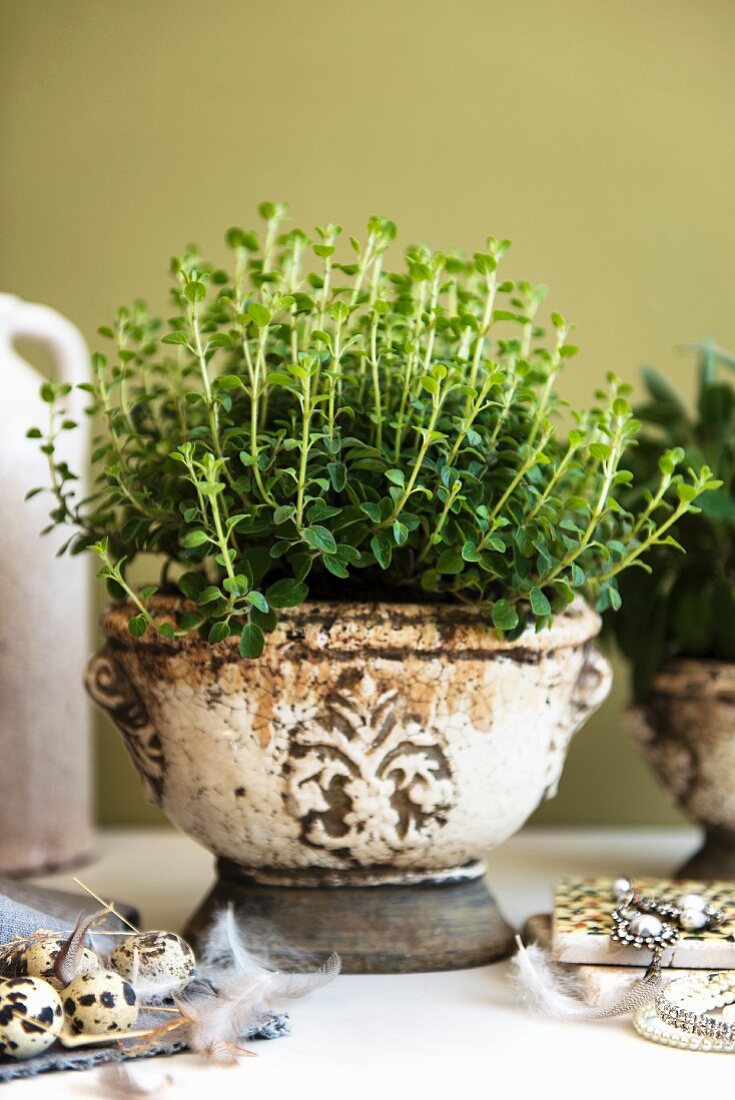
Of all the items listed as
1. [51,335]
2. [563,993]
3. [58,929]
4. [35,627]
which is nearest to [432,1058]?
[563,993]

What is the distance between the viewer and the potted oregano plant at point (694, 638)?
2.95ft

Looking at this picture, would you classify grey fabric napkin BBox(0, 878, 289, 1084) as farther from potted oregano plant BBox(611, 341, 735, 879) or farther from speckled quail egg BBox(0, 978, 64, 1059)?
potted oregano plant BBox(611, 341, 735, 879)

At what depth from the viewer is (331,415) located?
65 cm

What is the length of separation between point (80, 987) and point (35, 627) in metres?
0.47

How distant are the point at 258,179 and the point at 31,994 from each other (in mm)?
870

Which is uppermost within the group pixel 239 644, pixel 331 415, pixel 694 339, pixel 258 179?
pixel 258 179

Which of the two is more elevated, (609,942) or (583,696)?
(583,696)

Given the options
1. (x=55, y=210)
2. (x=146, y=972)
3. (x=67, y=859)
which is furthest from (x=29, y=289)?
(x=146, y=972)

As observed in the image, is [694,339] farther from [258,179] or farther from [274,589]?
[274,589]

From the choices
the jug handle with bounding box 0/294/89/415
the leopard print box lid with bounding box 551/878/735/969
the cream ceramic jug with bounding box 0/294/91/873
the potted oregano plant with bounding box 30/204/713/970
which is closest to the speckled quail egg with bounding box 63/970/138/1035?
the potted oregano plant with bounding box 30/204/713/970

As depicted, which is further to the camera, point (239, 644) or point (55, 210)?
point (55, 210)

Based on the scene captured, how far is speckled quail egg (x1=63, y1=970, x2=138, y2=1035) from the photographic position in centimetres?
56

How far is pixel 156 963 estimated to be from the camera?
0.62m

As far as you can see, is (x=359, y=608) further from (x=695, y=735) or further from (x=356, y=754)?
(x=695, y=735)
